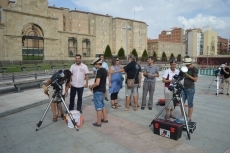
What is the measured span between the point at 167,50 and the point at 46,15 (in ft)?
210

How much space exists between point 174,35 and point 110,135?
117 m

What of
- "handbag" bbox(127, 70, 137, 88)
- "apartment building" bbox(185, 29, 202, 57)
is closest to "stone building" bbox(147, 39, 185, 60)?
"apartment building" bbox(185, 29, 202, 57)

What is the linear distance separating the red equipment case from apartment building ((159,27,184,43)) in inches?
4443

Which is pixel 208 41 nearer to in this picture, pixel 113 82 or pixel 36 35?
pixel 36 35

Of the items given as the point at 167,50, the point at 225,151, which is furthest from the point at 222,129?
the point at 167,50

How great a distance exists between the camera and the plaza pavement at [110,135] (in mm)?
4098

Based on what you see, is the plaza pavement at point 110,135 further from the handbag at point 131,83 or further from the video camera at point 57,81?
the video camera at point 57,81

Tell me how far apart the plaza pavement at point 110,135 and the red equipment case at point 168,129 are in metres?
0.12

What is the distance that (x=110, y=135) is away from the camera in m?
4.77

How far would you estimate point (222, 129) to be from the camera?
5281 mm

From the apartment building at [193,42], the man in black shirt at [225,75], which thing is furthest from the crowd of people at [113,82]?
the apartment building at [193,42]

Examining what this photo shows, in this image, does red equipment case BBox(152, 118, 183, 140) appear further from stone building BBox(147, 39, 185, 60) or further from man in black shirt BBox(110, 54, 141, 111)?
stone building BBox(147, 39, 185, 60)

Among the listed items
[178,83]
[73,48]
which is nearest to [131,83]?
[178,83]

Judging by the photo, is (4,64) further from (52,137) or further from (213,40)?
(213,40)
